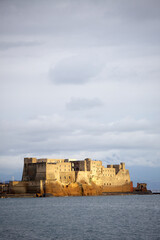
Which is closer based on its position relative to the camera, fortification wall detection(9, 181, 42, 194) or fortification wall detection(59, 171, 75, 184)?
fortification wall detection(9, 181, 42, 194)

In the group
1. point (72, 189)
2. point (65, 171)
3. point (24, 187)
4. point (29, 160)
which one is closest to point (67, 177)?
point (65, 171)

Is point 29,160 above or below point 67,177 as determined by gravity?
above

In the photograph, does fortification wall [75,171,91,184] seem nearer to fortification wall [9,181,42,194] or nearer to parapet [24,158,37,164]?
fortification wall [9,181,42,194]

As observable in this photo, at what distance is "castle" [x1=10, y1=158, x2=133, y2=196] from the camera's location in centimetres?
10250

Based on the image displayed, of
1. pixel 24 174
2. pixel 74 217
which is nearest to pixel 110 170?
pixel 24 174

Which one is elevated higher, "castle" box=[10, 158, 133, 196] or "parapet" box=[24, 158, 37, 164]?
"parapet" box=[24, 158, 37, 164]

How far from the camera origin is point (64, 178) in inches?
4198

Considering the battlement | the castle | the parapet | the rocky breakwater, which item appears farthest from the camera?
the parapet

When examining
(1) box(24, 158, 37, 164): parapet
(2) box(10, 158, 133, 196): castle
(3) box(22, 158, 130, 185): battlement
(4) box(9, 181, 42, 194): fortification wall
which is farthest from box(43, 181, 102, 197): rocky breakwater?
(1) box(24, 158, 37, 164): parapet

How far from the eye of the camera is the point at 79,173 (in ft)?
354

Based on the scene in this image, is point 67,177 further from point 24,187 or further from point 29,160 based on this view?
point 29,160

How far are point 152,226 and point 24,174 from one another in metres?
68.9

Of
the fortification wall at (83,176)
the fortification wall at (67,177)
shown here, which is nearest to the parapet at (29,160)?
the fortification wall at (67,177)

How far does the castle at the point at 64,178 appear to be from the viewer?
10250 cm
